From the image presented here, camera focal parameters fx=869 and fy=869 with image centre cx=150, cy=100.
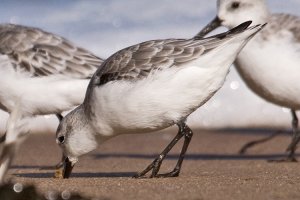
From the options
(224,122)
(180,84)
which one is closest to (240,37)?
(180,84)

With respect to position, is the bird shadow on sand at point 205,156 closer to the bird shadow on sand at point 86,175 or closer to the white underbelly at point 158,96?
the bird shadow on sand at point 86,175

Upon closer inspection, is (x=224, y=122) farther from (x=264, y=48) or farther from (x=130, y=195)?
(x=130, y=195)

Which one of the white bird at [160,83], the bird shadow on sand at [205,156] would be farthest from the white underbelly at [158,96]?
the bird shadow on sand at [205,156]

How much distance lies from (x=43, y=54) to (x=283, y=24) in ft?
8.79

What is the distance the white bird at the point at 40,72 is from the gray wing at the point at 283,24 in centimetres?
195

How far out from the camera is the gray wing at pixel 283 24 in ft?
30.8

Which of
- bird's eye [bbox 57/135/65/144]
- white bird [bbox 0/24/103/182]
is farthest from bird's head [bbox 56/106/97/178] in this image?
white bird [bbox 0/24/103/182]

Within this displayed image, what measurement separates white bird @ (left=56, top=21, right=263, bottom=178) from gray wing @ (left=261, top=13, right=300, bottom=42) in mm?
2145

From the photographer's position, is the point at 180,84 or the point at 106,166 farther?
the point at 106,166

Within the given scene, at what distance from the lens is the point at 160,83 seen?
7109 mm

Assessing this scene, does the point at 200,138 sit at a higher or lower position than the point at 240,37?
lower

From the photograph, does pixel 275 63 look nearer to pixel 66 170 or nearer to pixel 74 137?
pixel 74 137

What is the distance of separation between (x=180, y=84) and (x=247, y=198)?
166 centimetres

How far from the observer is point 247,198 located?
566 centimetres
